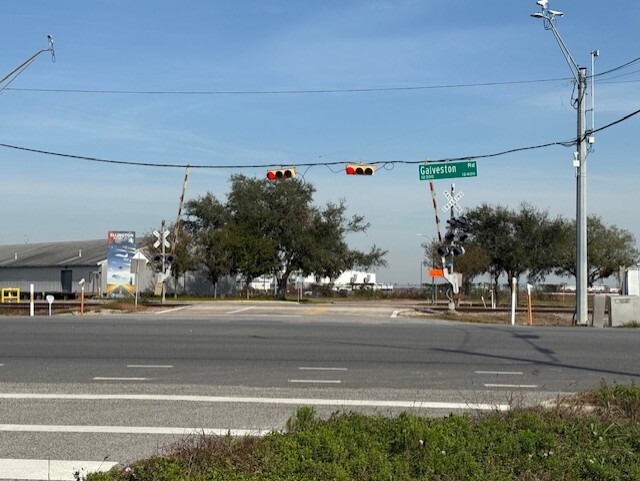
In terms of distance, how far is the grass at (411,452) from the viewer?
643 cm

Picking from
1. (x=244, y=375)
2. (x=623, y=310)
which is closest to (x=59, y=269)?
(x=623, y=310)

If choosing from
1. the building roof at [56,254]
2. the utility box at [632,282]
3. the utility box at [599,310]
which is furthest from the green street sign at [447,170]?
the building roof at [56,254]

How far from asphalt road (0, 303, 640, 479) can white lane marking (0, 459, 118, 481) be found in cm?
6

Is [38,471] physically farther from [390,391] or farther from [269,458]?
[390,391]

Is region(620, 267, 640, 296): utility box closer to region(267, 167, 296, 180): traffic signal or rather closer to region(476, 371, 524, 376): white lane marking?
region(267, 167, 296, 180): traffic signal

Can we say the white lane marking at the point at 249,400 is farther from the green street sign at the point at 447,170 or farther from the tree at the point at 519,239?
the tree at the point at 519,239

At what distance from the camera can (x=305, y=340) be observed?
2012 centimetres

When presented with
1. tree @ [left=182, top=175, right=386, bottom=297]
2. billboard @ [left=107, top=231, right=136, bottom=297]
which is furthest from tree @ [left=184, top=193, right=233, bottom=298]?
billboard @ [left=107, top=231, right=136, bottom=297]

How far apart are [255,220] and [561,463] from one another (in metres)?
72.8

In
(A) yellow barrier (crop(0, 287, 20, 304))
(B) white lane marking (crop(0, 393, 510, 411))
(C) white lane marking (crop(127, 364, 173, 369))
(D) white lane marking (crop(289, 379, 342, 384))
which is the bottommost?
(A) yellow barrier (crop(0, 287, 20, 304))

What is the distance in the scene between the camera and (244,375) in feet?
46.8

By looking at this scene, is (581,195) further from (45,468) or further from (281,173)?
(45,468)

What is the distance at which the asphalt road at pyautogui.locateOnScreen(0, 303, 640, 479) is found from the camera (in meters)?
9.55

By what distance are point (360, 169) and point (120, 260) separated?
3301 cm
